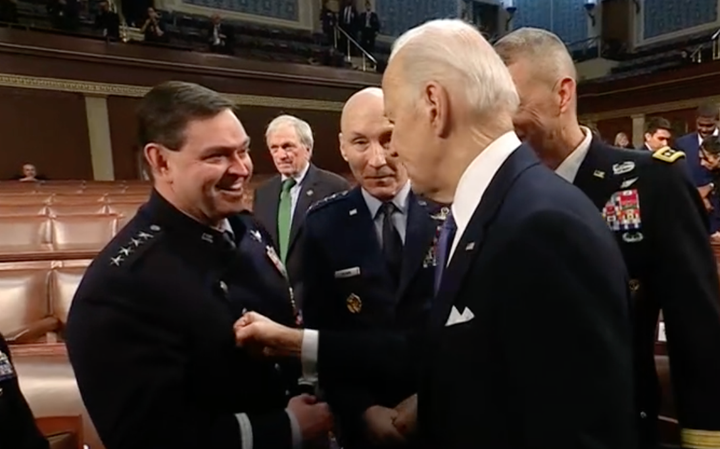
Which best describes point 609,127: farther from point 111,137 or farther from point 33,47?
point 33,47

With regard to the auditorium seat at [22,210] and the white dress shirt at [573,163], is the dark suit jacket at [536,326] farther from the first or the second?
the auditorium seat at [22,210]

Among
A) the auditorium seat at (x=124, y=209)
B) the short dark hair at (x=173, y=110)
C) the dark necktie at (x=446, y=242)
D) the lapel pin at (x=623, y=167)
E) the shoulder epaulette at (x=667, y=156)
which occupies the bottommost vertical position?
the auditorium seat at (x=124, y=209)

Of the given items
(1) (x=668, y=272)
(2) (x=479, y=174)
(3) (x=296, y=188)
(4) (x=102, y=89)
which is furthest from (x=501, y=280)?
(4) (x=102, y=89)

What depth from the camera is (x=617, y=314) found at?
33.9 inches

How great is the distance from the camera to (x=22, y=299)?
281 cm

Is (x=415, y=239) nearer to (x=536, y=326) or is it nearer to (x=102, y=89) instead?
(x=536, y=326)

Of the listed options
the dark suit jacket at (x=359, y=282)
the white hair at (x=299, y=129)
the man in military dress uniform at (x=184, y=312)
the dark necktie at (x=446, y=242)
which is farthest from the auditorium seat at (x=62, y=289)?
the dark necktie at (x=446, y=242)

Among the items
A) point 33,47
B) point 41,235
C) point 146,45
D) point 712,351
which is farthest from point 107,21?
point 712,351

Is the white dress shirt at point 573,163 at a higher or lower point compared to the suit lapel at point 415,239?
higher

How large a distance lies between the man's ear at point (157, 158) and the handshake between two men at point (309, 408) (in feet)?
1.13

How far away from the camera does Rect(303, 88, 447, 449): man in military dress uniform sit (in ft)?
4.98

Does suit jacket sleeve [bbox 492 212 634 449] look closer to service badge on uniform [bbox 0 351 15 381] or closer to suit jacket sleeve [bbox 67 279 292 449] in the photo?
suit jacket sleeve [bbox 67 279 292 449]

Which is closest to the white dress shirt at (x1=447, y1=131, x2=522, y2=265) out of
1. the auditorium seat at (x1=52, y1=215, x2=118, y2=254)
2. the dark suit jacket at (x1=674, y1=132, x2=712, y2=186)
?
the dark suit jacket at (x1=674, y1=132, x2=712, y2=186)

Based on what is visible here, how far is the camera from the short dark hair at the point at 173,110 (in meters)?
1.26
